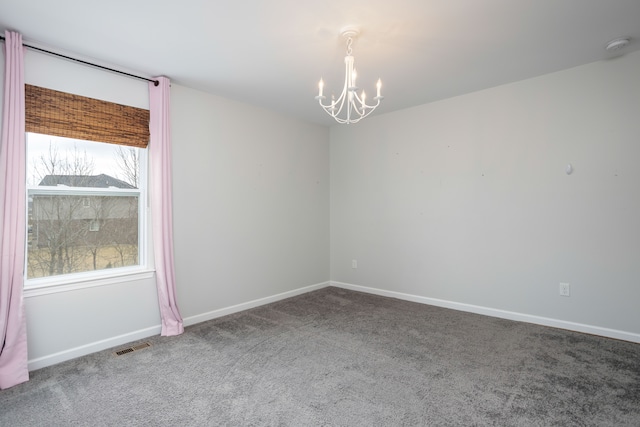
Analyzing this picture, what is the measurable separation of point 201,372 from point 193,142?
2290 mm

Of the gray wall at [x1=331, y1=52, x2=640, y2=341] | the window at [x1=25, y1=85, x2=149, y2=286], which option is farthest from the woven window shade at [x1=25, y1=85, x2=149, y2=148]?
the gray wall at [x1=331, y1=52, x2=640, y2=341]

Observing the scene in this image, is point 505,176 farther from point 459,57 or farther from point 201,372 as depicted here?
point 201,372

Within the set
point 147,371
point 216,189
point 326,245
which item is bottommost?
point 147,371

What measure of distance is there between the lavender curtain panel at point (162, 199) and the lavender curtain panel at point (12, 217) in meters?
0.96

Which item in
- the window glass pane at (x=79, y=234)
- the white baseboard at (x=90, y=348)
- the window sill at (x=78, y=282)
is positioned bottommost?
the white baseboard at (x=90, y=348)

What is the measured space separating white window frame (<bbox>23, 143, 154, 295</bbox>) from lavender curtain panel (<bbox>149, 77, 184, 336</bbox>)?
0.12m

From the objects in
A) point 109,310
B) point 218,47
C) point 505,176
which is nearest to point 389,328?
point 505,176

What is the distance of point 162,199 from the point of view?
3246 mm

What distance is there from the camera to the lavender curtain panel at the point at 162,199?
322 centimetres

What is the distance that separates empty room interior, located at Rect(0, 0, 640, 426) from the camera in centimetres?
221

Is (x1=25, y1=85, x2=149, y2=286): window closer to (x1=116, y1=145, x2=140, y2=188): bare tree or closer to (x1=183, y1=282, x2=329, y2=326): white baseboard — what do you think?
(x1=116, y1=145, x2=140, y2=188): bare tree

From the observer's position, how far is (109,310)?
3004 mm

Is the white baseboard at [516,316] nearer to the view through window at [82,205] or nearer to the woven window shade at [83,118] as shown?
the view through window at [82,205]

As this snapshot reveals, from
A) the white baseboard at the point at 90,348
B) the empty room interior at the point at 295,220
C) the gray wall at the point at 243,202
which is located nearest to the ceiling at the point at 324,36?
the empty room interior at the point at 295,220
